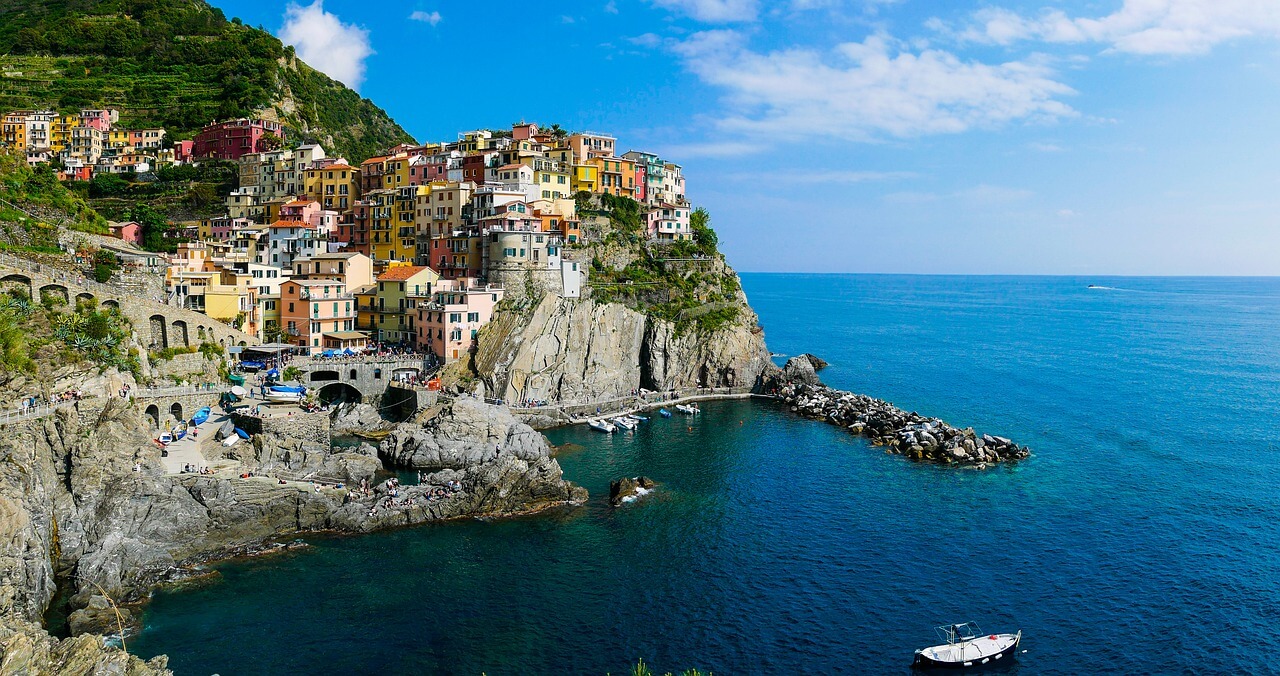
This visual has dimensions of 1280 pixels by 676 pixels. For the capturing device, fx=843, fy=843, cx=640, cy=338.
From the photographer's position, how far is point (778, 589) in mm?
36438

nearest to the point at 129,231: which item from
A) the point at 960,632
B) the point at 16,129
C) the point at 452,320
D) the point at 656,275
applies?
the point at 452,320

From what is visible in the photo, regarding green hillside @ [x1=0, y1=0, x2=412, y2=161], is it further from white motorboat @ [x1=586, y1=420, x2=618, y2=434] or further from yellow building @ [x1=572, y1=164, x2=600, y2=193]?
white motorboat @ [x1=586, y1=420, x2=618, y2=434]

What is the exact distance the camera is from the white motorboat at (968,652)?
30359mm

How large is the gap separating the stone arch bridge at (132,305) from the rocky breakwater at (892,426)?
148ft

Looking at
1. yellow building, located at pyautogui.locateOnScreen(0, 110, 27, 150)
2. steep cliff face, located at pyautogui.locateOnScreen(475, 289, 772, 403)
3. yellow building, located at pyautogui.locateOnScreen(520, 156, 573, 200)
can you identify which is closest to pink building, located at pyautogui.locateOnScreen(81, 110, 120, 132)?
yellow building, located at pyautogui.locateOnScreen(0, 110, 27, 150)

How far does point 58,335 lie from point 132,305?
6.68 metres

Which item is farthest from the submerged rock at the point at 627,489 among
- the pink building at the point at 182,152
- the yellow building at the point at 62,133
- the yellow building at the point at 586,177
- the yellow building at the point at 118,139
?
the yellow building at the point at 62,133

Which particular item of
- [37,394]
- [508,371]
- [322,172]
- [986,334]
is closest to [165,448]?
[37,394]

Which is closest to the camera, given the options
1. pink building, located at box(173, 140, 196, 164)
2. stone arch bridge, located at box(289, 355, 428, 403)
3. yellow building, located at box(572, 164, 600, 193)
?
stone arch bridge, located at box(289, 355, 428, 403)

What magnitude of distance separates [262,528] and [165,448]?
328 inches

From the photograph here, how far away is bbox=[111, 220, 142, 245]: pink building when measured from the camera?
76000 millimetres

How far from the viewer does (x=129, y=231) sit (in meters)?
77.7

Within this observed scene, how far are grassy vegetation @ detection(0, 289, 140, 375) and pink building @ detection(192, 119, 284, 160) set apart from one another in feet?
180

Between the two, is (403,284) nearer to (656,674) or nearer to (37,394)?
(37,394)
